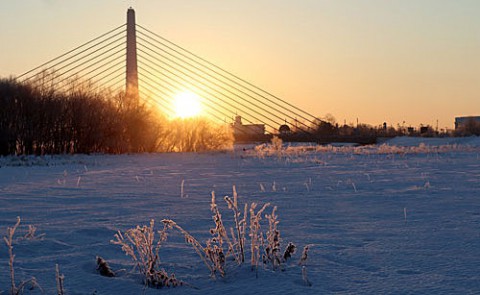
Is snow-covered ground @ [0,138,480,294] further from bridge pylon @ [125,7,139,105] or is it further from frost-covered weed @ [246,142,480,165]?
bridge pylon @ [125,7,139,105]

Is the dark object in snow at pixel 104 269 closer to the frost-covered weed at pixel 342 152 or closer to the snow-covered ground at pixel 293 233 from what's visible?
the snow-covered ground at pixel 293 233

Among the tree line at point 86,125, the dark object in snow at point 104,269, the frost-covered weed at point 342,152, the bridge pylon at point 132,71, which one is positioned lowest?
the dark object in snow at point 104,269

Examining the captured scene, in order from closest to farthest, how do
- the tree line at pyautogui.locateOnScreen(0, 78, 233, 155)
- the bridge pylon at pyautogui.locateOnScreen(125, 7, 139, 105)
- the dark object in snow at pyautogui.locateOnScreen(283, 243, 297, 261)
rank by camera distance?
the dark object in snow at pyautogui.locateOnScreen(283, 243, 297, 261), the tree line at pyautogui.locateOnScreen(0, 78, 233, 155), the bridge pylon at pyautogui.locateOnScreen(125, 7, 139, 105)

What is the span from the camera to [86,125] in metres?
27.4

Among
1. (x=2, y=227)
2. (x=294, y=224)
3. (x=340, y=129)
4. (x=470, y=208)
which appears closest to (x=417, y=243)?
(x=294, y=224)

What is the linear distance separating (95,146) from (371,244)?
2480 centimetres

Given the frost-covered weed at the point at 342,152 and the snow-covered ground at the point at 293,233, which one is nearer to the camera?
the snow-covered ground at the point at 293,233

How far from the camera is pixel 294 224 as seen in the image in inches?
221

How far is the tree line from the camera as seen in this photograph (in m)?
25.6

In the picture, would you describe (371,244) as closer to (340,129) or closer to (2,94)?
(2,94)

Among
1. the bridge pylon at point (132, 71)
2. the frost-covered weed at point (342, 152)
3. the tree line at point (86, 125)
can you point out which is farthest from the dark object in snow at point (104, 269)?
the bridge pylon at point (132, 71)

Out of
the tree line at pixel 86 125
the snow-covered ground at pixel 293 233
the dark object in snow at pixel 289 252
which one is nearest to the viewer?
the snow-covered ground at pixel 293 233

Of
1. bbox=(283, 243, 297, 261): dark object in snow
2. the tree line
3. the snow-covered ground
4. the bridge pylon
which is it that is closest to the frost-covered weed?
the tree line

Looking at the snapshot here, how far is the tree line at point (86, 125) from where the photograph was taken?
25641mm
